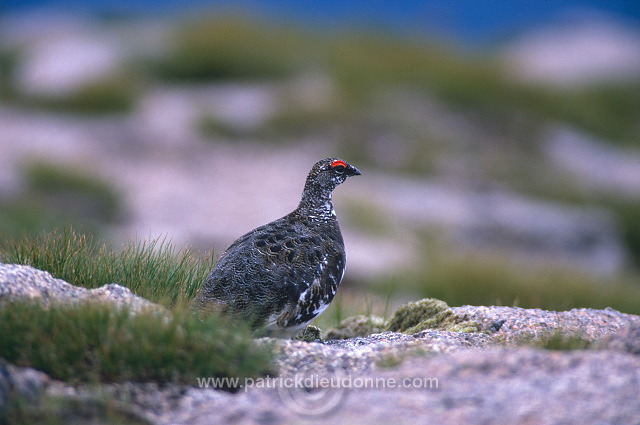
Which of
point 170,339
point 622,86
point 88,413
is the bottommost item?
point 88,413

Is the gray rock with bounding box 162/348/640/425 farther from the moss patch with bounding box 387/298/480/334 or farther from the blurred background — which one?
the blurred background

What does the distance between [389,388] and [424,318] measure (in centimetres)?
262

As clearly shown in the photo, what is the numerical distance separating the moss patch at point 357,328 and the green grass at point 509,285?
197 inches

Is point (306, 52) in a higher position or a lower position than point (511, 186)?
higher

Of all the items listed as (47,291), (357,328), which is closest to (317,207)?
(357,328)

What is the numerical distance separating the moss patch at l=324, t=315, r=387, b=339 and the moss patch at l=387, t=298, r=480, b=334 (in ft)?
0.35

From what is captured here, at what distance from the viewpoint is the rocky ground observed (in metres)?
3.53

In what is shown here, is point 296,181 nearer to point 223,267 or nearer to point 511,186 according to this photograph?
point 511,186

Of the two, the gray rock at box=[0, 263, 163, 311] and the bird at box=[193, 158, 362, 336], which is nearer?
the gray rock at box=[0, 263, 163, 311]

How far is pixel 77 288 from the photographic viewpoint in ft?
16.5

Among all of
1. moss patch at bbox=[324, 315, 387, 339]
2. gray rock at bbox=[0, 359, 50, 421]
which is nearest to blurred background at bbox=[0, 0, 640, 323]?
moss patch at bbox=[324, 315, 387, 339]

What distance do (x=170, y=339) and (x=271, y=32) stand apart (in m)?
23.8

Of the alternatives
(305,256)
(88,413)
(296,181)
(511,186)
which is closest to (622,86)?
(511,186)

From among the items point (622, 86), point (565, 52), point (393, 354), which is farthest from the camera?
point (565, 52)
